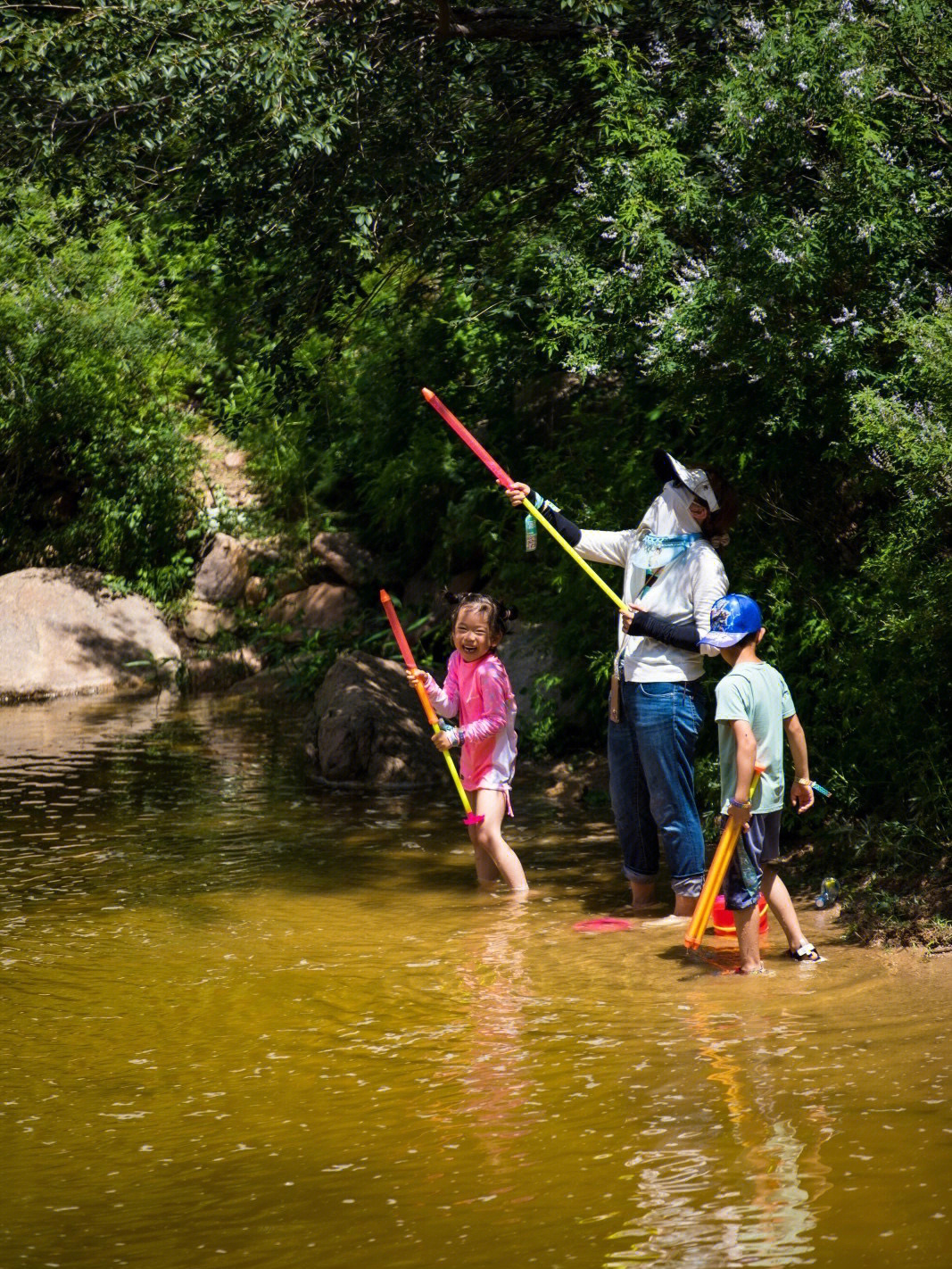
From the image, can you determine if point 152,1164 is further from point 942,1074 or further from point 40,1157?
point 942,1074

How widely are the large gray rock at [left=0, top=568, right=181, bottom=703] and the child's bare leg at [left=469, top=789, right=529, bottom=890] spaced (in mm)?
8864

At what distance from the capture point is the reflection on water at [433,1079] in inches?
140

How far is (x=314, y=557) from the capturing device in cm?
1590

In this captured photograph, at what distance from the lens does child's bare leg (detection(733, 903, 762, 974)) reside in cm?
551

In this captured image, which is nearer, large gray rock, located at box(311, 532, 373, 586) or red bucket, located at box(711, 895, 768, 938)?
red bucket, located at box(711, 895, 768, 938)

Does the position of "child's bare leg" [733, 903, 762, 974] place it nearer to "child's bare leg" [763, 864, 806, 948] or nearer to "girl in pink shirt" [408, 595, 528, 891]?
"child's bare leg" [763, 864, 806, 948]

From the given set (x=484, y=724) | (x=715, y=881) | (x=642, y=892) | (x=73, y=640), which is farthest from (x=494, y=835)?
(x=73, y=640)

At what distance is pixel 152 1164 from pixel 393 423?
9601 mm

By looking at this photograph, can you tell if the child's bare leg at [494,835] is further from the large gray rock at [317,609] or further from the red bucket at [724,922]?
the large gray rock at [317,609]

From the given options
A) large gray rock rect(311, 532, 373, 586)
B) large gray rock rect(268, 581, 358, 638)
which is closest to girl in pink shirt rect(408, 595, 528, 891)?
large gray rock rect(268, 581, 358, 638)

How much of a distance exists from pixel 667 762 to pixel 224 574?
442 inches

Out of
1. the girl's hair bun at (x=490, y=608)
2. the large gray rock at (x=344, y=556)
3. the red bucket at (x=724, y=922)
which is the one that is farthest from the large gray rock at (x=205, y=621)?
the red bucket at (x=724, y=922)

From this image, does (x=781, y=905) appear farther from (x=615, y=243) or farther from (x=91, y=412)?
(x=91, y=412)

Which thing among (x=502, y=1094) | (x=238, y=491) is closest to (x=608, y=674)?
(x=502, y=1094)
